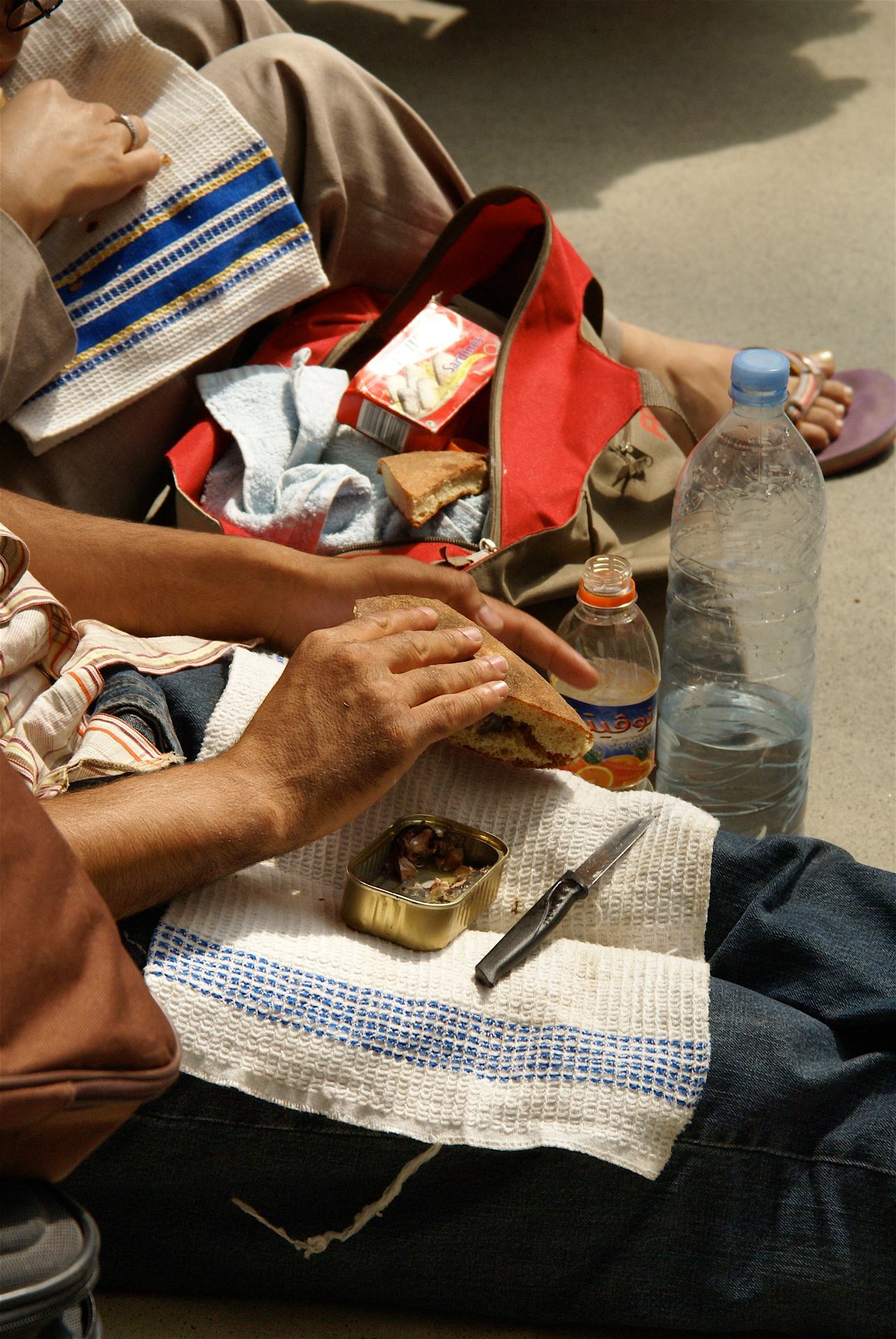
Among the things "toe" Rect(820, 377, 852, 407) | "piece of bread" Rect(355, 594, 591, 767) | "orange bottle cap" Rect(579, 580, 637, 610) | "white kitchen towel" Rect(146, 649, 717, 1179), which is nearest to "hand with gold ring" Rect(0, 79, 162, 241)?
"piece of bread" Rect(355, 594, 591, 767)

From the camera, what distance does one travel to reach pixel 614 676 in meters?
1.75

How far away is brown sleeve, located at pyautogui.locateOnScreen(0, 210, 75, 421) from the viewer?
5.44 feet

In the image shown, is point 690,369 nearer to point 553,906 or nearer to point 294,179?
point 294,179

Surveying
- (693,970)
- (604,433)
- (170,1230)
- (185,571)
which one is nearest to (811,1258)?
(693,970)

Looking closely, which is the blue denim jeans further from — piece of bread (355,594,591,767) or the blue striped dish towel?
the blue striped dish towel

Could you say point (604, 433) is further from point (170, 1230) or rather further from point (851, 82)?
point (851, 82)

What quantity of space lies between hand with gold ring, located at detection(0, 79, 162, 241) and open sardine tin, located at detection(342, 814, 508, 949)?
1.03 metres

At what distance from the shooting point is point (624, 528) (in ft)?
6.22

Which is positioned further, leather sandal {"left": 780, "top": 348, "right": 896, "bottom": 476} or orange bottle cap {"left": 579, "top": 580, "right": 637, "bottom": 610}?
leather sandal {"left": 780, "top": 348, "right": 896, "bottom": 476}

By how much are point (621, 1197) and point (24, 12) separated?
64.0 inches

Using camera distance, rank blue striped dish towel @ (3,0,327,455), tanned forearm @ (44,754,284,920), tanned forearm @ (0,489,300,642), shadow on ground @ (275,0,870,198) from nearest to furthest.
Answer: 1. tanned forearm @ (44,754,284,920)
2. tanned forearm @ (0,489,300,642)
3. blue striped dish towel @ (3,0,327,455)
4. shadow on ground @ (275,0,870,198)

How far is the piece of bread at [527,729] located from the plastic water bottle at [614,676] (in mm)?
189

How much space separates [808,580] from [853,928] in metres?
0.84

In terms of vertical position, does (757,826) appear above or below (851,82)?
below
